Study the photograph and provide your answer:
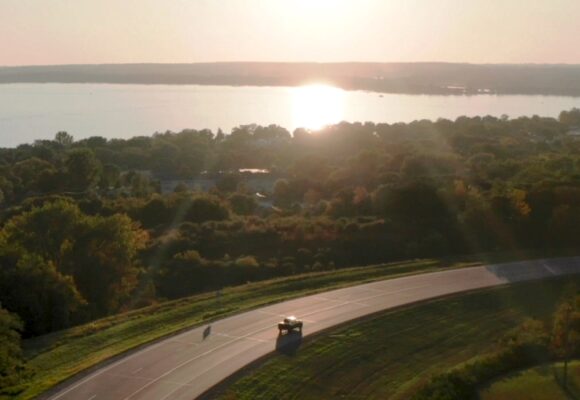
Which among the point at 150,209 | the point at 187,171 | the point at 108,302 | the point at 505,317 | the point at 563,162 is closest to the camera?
the point at 505,317

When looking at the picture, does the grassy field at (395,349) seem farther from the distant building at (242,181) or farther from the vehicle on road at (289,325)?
the distant building at (242,181)

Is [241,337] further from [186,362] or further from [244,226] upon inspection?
[244,226]

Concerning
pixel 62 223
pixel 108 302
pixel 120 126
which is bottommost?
pixel 120 126

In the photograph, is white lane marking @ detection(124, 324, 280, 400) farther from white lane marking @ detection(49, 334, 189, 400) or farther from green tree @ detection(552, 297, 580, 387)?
green tree @ detection(552, 297, 580, 387)

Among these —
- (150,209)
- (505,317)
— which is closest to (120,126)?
(150,209)

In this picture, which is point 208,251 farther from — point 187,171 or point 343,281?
→ point 187,171

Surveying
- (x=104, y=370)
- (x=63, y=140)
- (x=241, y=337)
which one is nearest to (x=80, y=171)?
(x=63, y=140)
